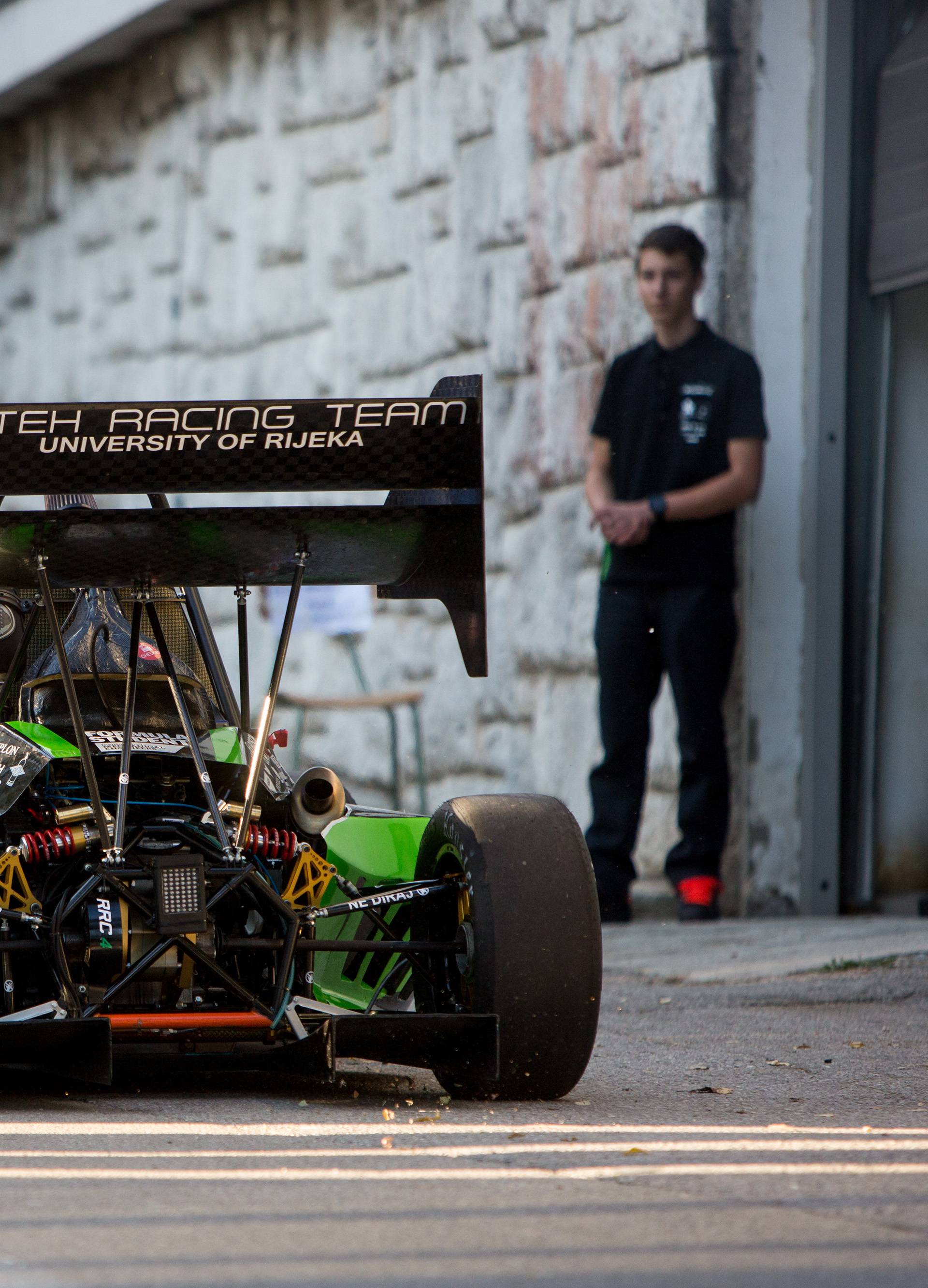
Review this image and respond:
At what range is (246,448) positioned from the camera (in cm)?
518

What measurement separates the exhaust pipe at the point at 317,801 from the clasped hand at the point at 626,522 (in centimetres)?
396

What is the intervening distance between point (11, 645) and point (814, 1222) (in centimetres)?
334

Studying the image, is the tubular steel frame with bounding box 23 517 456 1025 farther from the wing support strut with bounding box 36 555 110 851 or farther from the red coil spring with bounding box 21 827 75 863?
the red coil spring with bounding box 21 827 75 863

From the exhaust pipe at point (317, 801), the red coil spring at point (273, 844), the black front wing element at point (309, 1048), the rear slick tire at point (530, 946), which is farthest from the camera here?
the exhaust pipe at point (317, 801)

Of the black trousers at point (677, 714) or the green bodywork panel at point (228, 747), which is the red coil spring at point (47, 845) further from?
the black trousers at point (677, 714)

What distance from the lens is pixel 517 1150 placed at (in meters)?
4.34

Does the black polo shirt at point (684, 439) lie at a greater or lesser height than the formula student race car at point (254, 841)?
greater

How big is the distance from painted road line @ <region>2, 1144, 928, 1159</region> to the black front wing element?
52 centimetres

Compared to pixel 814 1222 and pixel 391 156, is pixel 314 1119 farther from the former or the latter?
pixel 391 156

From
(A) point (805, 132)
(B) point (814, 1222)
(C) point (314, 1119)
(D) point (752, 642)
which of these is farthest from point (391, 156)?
(B) point (814, 1222)

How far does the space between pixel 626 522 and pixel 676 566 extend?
0.95 feet

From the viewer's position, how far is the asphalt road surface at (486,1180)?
10.6 feet

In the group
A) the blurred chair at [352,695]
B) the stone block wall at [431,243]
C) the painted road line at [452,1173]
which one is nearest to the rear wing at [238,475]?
the painted road line at [452,1173]

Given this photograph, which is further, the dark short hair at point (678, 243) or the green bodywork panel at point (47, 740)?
the dark short hair at point (678, 243)
